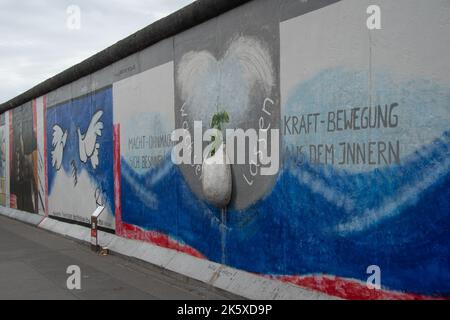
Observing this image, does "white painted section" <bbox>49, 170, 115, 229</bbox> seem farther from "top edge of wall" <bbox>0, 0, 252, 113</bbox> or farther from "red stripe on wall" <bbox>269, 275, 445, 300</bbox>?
"red stripe on wall" <bbox>269, 275, 445, 300</bbox>

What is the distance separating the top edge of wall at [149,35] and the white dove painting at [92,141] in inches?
46.9

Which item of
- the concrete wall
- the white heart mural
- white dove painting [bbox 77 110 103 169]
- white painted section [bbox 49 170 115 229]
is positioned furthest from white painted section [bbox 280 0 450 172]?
white dove painting [bbox 77 110 103 169]

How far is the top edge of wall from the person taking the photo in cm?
789

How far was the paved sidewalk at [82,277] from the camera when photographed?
740 cm

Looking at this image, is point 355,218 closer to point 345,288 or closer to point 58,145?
point 345,288

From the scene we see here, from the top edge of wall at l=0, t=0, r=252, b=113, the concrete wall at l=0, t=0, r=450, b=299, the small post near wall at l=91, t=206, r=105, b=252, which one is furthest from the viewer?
the small post near wall at l=91, t=206, r=105, b=252

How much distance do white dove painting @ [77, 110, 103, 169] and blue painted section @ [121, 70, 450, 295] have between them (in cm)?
487

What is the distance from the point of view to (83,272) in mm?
9000

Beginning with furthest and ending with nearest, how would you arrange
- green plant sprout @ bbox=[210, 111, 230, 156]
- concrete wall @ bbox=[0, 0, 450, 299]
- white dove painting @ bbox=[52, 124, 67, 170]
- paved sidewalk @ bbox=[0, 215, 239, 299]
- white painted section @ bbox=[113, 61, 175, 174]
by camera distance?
white dove painting @ bbox=[52, 124, 67, 170] → white painted section @ bbox=[113, 61, 175, 174] → green plant sprout @ bbox=[210, 111, 230, 156] → paved sidewalk @ bbox=[0, 215, 239, 299] → concrete wall @ bbox=[0, 0, 450, 299]

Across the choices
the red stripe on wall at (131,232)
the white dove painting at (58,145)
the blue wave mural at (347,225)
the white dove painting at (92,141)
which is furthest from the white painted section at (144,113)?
the white dove painting at (58,145)

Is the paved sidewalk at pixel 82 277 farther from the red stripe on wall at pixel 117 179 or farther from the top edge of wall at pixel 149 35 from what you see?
the top edge of wall at pixel 149 35

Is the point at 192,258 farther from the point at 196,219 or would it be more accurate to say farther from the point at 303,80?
the point at 303,80

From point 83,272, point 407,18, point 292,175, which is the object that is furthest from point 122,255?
point 407,18

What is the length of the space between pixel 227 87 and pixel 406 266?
12.3ft
